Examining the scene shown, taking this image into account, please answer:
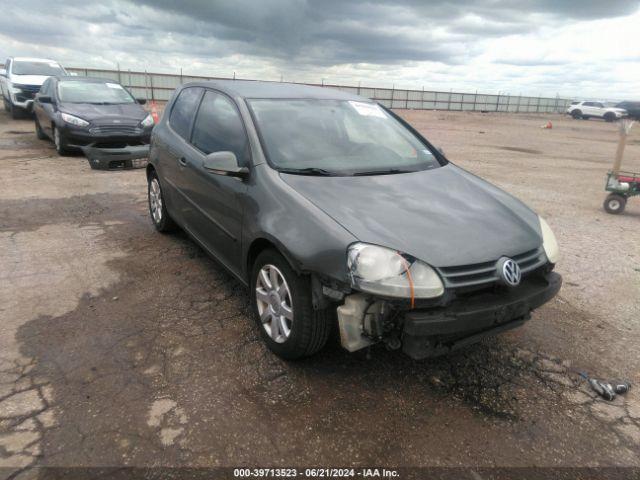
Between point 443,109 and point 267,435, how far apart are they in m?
47.3

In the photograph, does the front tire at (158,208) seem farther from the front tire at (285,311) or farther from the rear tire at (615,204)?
the rear tire at (615,204)

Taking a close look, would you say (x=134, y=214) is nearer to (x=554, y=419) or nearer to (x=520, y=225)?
(x=520, y=225)

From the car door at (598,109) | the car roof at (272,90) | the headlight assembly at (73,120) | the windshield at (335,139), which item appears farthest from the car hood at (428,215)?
the car door at (598,109)

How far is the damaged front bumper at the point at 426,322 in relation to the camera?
230 centimetres

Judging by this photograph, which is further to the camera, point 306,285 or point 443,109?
point 443,109

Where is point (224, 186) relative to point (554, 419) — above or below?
above

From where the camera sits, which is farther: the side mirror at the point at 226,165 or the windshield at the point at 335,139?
the windshield at the point at 335,139

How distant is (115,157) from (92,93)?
8.56ft

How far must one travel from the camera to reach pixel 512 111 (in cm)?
5166

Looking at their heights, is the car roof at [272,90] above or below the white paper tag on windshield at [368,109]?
above

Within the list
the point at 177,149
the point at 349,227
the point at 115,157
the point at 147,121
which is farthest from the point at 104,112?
the point at 349,227

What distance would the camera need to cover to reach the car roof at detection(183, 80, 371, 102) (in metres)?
3.72

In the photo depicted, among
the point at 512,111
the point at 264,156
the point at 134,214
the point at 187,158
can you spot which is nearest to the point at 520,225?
the point at 264,156

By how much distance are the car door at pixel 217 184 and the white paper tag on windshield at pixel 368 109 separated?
1.09 meters
